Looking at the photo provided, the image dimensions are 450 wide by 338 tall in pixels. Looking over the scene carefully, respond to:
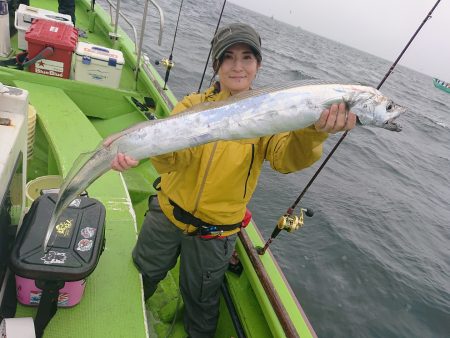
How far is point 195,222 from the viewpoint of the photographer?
2775 millimetres

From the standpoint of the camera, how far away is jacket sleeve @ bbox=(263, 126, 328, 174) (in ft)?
6.95

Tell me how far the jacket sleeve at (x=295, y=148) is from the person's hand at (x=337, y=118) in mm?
204

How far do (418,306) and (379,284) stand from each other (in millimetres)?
896

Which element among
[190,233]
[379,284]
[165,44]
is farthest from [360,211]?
[165,44]

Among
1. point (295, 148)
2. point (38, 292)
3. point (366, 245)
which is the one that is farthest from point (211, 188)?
point (366, 245)

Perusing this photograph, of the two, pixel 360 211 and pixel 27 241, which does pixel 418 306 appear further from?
pixel 27 241

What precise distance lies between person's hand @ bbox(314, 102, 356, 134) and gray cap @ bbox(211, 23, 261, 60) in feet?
3.07

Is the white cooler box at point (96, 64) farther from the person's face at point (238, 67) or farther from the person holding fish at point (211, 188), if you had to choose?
the person's face at point (238, 67)

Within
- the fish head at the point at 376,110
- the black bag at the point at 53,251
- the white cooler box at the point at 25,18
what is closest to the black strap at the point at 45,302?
the black bag at the point at 53,251

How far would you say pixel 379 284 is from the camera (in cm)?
811

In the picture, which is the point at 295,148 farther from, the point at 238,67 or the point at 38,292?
the point at 38,292

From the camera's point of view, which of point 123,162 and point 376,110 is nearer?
point 376,110

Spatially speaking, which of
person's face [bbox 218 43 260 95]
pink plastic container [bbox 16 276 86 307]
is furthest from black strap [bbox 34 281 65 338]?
person's face [bbox 218 43 260 95]

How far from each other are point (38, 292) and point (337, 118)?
229 cm
